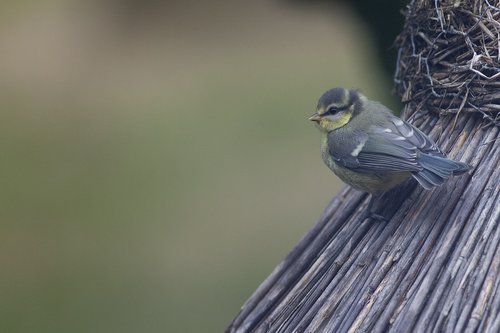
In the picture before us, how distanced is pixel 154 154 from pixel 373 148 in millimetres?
2678

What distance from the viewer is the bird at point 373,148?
207 centimetres

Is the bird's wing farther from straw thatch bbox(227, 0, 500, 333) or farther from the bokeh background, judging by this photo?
the bokeh background

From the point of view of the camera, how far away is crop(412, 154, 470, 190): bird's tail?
6.53ft

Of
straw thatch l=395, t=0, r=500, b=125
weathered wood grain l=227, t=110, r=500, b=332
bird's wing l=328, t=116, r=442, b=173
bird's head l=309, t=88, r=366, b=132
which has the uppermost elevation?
straw thatch l=395, t=0, r=500, b=125

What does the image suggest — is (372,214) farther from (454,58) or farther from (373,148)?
(454,58)

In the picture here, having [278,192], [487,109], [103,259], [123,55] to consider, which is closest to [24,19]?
[123,55]

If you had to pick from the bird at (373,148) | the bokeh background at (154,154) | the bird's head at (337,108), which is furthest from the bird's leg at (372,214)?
the bokeh background at (154,154)

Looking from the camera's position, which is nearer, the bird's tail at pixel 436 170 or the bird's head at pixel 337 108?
the bird's tail at pixel 436 170

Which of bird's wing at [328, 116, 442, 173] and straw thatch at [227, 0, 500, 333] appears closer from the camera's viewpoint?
straw thatch at [227, 0, 500, 333]

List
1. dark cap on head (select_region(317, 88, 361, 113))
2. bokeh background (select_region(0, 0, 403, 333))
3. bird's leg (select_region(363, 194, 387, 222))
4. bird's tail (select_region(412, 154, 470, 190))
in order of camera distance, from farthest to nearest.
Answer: bokeh background (select_region(0, 0, 403, 333)) → dark cap on head (select_region(317, 88, 361, 113)) → bird's leg (select_region(363, 194, 387, 222)) → bird's tail (select_region(412, 154, 470, 190))

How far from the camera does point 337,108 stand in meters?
2.44

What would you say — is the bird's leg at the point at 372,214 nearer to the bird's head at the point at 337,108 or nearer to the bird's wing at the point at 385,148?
the bird's wing at the point at 385,148

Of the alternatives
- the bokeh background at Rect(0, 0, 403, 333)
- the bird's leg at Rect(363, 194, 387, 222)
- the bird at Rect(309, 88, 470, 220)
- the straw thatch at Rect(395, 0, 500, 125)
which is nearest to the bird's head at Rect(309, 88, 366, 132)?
the bird at Rect(309, 88, 470, 220)

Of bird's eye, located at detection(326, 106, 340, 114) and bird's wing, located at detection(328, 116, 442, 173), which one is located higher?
bird's eye, located at detection(326, 106, 340, 114)
